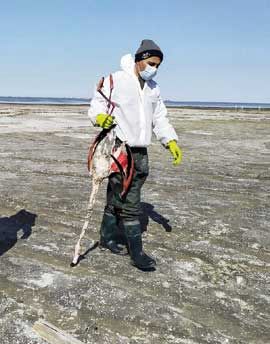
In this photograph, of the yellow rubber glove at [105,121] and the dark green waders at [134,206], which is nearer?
the yellow rubber glove at [105,121]

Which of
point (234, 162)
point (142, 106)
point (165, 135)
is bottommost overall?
point (234, 162)

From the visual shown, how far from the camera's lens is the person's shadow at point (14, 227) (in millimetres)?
5430

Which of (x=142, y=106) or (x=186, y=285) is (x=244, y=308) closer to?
(x=186, y=285)

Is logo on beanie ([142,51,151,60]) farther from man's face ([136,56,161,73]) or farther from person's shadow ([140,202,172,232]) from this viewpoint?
person's shadow ([140,202,172,232])

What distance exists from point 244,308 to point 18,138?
14254 mm

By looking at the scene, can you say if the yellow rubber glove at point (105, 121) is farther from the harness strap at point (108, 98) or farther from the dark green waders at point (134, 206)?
the dark green waders at point (134, 206)

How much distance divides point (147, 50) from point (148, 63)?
137 mm

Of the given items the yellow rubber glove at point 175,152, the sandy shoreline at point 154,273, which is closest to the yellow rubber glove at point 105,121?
the yellow rubber glove at point 175,152

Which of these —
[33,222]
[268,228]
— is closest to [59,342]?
[33,222]

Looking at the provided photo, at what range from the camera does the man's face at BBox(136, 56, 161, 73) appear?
15.2 feet

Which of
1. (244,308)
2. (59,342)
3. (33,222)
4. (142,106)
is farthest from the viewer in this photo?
(33,222)

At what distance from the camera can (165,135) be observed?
502 cm

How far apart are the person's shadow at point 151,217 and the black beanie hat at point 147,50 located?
250cm

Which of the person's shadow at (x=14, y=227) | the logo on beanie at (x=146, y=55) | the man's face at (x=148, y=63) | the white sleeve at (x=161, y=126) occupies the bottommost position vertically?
the person's shadow at (x=14, y=227)
